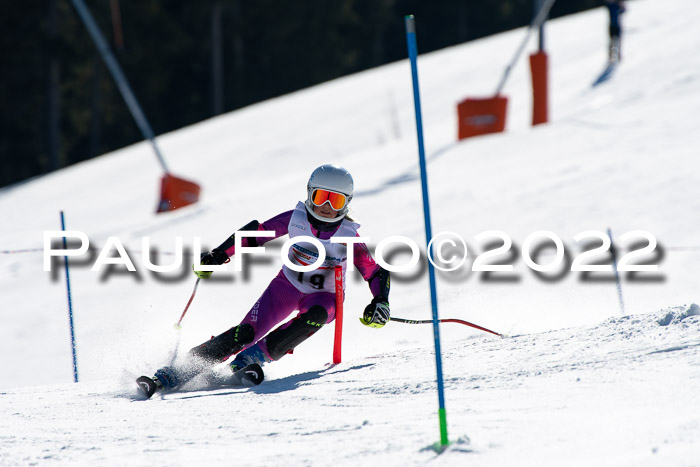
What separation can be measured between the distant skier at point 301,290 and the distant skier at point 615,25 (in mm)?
12722

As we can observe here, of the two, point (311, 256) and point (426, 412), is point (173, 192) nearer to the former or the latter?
point (311, 256)

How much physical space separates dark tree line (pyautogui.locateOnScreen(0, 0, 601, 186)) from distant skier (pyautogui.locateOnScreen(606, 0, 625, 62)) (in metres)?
19.4

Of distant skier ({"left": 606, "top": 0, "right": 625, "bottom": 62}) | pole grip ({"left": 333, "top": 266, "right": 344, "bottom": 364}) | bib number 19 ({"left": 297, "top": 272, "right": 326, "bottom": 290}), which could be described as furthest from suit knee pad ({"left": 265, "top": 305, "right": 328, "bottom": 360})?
distant skier ({"left": 606, "top": 0, "right": 625, "bottom": 62})

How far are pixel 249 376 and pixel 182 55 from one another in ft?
127

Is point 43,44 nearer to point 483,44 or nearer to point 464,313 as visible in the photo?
point 483,44

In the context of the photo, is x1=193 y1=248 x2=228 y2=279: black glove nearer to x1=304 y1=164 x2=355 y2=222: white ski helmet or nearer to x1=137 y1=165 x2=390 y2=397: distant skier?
x1=137 y1=165 x2=390 y2=397: distant skier

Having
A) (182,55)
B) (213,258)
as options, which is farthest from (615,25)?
(182,55)

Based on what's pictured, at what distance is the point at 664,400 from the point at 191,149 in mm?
18409

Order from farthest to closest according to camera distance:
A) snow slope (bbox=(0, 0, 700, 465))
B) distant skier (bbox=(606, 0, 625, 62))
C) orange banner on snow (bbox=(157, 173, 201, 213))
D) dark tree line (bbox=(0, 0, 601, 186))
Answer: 1. dark tree line (bbox=(0, 0, 601, 186))
2. distant skier (bbox=(606, 0, 625, 62))
3. orange banner on snow (bbox=(157, 173, 201, 213))
4. snow slope (bbox=(0, 0, 700, 465))

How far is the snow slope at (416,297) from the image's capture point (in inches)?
148

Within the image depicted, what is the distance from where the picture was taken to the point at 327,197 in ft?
18.0

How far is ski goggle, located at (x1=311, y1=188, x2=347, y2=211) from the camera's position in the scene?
549 centimetres

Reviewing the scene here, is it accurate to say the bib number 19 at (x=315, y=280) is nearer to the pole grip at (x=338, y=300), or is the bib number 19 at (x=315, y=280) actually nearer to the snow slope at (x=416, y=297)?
the pole grip at (x=338, y=300)

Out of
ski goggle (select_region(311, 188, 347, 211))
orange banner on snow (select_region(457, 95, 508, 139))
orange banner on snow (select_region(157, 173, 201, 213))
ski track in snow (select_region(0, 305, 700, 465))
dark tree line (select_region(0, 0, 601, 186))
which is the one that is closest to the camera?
ski track in snow (select_region(0, 305, 700, 465))
